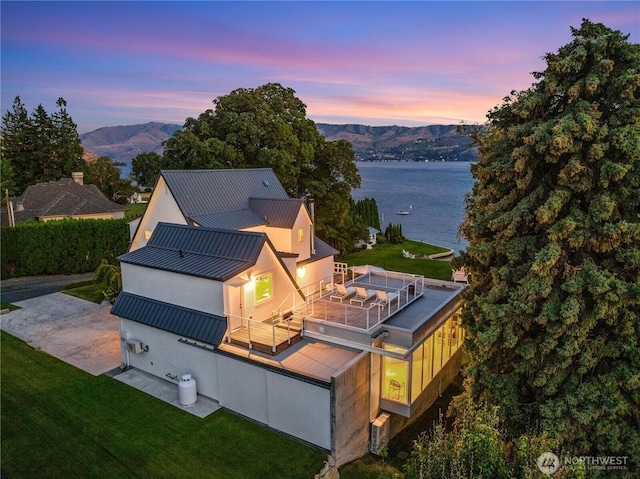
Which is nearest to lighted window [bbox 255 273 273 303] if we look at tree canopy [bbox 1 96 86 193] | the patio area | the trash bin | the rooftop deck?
the rooftop deck

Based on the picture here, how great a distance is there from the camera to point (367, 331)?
1254cm

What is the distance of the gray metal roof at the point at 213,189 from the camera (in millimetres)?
19297

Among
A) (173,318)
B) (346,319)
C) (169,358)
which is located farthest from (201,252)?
(346,319)

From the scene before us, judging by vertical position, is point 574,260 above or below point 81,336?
above

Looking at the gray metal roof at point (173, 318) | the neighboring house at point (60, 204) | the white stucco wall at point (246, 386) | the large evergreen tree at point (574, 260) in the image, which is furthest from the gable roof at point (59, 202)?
the large evergreen tree at point (574, 260)

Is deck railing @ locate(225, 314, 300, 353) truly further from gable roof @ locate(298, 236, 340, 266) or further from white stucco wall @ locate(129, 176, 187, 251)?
white stucco wall @ locate(129, 176, 187, 251)

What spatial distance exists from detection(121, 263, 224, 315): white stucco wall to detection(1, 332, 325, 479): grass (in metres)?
3.27

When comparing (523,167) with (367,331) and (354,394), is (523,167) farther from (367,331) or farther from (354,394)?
(354,394)

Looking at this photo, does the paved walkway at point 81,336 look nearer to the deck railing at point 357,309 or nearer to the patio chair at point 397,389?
the deck railing at point 357,309

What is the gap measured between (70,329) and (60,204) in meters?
24.0

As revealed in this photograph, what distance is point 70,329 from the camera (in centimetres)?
1916

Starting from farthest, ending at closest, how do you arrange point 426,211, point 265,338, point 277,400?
point 426,211
point 265,338
point 277,400

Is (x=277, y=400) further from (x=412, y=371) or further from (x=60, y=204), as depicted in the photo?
(x=60, y=204)

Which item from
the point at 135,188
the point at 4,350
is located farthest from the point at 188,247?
the point at 135,188
